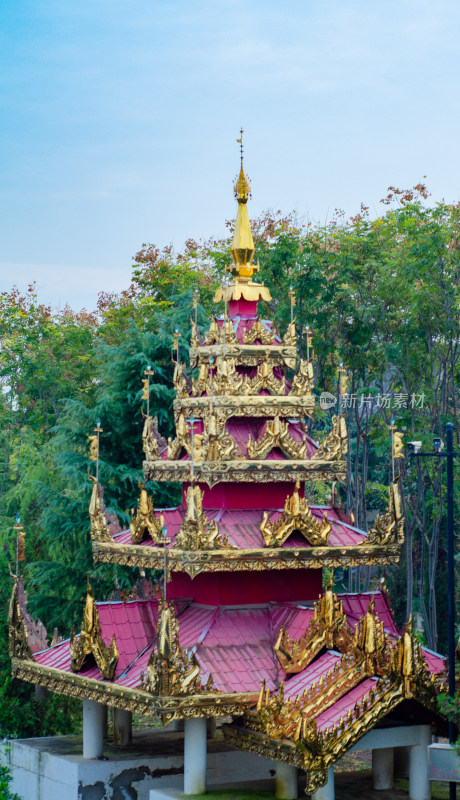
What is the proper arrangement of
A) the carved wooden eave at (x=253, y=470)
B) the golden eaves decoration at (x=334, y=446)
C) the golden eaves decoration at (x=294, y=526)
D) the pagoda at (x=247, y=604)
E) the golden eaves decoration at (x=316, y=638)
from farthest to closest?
1. the golden eaves decoration at (x=334, y=446)
2. the carved wooden eave at (x=253, y=470)
3. the golden eaves decoration at (x=294, y=526)
4. the golden eaves decoration at (x=316, y=638)
5. the pagoda at (x=247, y=604)

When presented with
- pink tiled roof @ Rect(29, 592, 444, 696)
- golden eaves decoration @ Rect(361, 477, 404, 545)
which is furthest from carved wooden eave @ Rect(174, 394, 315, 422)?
pink tiled roof @ Rect(29, 592, 444, 696)

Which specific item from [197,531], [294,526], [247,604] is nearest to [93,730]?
[247,604]

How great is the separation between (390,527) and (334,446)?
1.40 meters

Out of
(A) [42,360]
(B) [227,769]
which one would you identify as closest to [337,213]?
(A) [42,360]

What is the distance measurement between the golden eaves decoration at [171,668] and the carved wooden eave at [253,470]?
2257 mm

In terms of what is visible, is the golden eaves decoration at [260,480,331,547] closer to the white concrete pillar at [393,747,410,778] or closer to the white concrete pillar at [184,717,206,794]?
the white concrete pillar at [184,717,206,794]

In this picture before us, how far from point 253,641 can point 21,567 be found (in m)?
17.2

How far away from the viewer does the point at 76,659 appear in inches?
699

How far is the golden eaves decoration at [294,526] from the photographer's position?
55.4ft

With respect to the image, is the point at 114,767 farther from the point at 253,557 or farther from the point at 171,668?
the point at 253,557

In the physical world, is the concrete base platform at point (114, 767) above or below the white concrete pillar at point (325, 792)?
below

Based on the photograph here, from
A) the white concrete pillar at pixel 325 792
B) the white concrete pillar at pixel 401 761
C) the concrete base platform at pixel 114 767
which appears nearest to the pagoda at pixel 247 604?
the white concrete pillar at pixel 325 792

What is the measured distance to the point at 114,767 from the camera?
1769 cm

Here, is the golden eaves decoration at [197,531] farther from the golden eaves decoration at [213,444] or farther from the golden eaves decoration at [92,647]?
the golden eaves decoration at [92,647]
